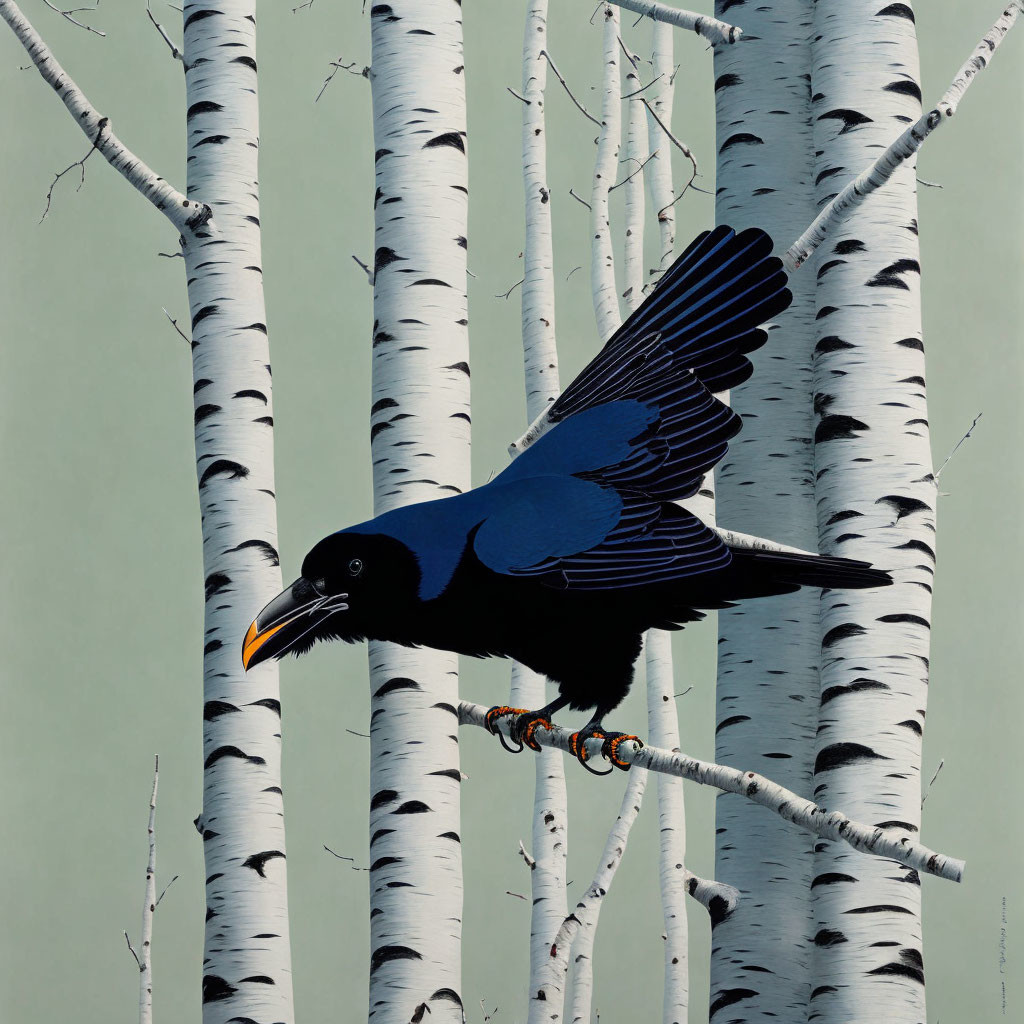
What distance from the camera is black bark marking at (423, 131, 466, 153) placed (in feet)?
6.03

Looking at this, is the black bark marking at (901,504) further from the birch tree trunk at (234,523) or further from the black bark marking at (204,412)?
the black bark marking at (204,412)

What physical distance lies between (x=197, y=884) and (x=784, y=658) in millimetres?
2009

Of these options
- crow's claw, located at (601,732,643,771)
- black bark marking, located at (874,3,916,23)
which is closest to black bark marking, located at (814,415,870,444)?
crow's claw, located at (601,732,643,771)

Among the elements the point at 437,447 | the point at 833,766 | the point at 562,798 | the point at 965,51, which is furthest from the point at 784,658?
the point at 965,51

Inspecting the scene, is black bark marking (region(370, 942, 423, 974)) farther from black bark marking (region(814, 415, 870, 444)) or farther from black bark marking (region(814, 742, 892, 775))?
black bark marking (region(814, 415, 870, 444))

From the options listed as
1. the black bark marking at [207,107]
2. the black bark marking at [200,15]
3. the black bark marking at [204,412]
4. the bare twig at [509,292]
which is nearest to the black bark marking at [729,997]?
the black bark marking at [204,412]

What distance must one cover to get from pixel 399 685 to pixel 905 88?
1228mm

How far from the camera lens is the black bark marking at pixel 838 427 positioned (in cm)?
160

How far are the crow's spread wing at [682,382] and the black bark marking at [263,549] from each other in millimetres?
545

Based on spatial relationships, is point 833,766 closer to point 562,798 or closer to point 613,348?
point 613,348

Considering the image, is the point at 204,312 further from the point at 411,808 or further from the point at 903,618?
the point at 903,618

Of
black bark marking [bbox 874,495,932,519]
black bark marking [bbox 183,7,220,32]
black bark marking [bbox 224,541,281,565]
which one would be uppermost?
black bark marking [bbox 183,7,220,32]

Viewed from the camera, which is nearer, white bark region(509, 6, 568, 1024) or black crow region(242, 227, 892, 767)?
black crow region(242, 227, 892, 767)

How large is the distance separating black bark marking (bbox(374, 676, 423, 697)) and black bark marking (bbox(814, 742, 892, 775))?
601mm
